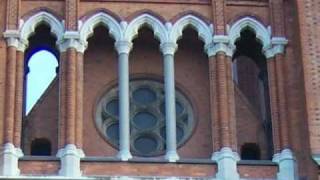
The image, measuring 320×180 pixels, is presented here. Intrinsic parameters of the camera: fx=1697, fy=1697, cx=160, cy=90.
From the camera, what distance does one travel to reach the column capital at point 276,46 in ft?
116

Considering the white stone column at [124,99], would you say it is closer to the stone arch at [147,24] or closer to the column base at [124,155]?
the column base at [124,155]

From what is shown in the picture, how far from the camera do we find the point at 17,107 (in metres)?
34.3

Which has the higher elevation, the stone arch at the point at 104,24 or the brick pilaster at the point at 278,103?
the stone arch at the point at 104,24

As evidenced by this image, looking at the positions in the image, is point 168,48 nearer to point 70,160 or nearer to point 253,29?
point 253,29

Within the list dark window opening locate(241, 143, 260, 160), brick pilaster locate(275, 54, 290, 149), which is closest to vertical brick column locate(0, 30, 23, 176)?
dark window opening locate(241, 143, 260, 160)

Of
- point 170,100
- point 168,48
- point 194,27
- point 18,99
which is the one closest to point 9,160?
point 18,99

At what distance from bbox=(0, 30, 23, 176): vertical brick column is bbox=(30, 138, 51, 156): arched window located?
4.89ft

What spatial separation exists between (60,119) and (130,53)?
2957mm

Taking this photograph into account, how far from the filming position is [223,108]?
114 ft

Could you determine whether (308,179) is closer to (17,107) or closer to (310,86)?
(310,86)

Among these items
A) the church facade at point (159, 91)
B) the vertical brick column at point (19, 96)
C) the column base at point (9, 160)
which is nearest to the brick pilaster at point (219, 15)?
the church facade at point (159, 91)

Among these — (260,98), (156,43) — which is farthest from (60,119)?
(260,98)

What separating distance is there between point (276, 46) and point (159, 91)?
2.87 m

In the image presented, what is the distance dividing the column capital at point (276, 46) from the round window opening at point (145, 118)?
2151 millimetres
